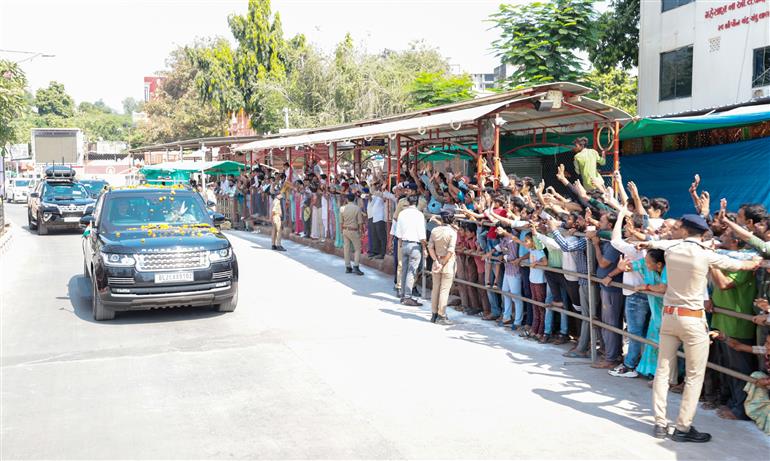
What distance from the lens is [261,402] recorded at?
652 cm

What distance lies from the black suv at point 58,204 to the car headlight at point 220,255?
13.5 metres

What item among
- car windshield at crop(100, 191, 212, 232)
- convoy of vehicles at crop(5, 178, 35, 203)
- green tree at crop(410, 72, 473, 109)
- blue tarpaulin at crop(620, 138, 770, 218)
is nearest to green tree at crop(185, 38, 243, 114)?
convoy of vehicles at crop(5, 178, 35, 203)

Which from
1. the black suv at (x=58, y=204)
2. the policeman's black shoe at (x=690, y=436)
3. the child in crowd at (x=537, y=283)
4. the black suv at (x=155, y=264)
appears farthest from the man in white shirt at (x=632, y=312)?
the black suv at (x=58, y=204)

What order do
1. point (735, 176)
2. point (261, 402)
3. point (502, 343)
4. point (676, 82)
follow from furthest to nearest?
point (676, 82) → point (735, 176) → point (502, 343) → point (261, 402)

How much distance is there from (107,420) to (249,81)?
146 feet

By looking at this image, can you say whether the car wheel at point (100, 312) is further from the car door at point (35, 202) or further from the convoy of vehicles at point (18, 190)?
the convoy of vehicles at point (18, 190)

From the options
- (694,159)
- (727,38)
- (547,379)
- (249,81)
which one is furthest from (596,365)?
(249,81)

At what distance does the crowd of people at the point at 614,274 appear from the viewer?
5.75m

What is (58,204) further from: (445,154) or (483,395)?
(483,395)

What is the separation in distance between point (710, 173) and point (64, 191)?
20745mm

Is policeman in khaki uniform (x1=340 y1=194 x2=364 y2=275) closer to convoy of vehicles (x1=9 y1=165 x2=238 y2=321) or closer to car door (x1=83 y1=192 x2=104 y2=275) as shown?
convoy of vehicles (x1=9 y1=165 x2=238 y2=321)

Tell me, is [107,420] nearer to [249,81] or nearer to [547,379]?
[547,379]

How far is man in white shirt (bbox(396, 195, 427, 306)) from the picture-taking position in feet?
37.1

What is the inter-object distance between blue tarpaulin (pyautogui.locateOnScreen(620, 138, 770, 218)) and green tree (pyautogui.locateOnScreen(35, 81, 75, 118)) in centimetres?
9490
